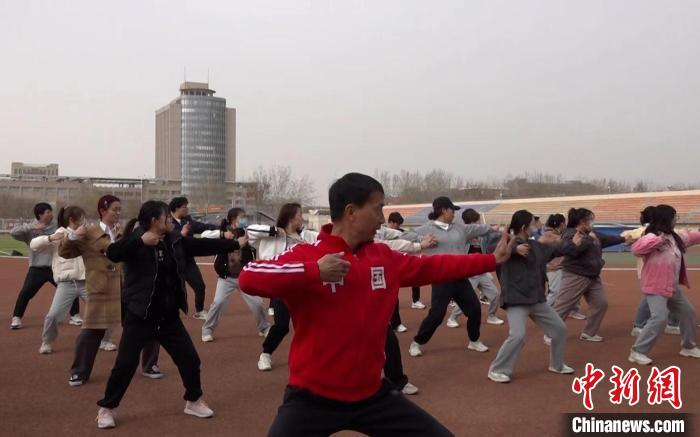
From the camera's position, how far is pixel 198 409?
5508mm

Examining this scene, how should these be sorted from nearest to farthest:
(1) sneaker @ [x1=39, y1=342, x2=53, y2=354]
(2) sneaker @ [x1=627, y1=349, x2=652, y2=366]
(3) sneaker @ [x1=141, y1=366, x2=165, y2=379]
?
(3) sneaker @ [x1=141, y1=366, x2=165, y2=379], (2) sneaker @ [x1=627, y1=349, x2=652, y2=366], (1) sneaker @ [x1=39, y1=342, x2=53, y2=354]

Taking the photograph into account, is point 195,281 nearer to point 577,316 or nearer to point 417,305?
point 417,305

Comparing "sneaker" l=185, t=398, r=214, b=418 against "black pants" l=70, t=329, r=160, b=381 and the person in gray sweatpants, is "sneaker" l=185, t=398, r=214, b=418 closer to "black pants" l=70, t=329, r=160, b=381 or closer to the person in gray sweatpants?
"black pants" l=70, t=329, r=160, b=381

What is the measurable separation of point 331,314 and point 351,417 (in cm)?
52

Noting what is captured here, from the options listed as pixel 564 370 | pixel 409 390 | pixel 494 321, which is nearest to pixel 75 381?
pixel 409 390

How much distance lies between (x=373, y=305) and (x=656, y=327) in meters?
5.36

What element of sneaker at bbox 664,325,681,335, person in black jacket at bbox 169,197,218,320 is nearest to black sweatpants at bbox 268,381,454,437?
person in black jacket at bbox 169,197,218,320

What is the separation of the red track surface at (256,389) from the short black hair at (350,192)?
2.85 m

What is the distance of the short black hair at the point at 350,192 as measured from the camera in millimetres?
3076

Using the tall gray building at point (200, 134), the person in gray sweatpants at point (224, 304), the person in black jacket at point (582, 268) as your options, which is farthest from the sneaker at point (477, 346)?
the tall gray building at point (200, 134)

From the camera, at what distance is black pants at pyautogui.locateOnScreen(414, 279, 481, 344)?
7.46 meters

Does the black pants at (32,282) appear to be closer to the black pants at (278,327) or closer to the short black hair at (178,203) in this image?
the short black hair at (178,203)

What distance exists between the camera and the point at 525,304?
6.63 meters

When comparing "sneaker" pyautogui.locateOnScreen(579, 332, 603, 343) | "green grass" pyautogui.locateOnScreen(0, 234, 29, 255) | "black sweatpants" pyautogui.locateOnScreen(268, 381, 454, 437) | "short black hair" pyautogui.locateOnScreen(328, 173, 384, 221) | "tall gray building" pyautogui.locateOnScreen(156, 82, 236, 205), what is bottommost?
"green grass" pyautogui.locateOnScreen(0, 234, 29, 255)
